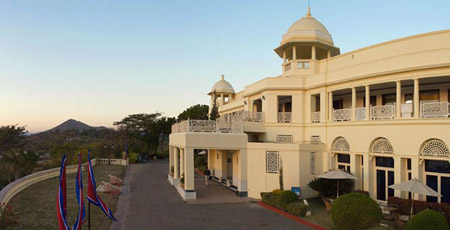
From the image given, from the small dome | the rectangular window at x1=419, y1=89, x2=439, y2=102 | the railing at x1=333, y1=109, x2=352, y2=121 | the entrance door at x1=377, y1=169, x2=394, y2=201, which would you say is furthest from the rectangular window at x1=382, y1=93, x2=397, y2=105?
the small dome

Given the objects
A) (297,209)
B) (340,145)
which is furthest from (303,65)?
(297,209)

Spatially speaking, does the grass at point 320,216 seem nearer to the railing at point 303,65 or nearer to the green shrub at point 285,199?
the green shrub at point 285,199

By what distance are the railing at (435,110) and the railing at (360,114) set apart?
2.75 meters

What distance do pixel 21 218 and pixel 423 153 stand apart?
16.3 m

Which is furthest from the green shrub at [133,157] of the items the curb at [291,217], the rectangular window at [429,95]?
the rectangular window at [429,95]

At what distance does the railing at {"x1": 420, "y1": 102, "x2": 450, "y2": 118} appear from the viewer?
42.3 ft

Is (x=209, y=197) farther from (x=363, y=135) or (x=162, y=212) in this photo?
(x=363, y=135)

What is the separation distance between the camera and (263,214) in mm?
14078

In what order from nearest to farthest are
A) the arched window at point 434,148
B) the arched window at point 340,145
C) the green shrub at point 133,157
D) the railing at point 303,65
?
the arched window at point 434,148, the arched window at point 340,145, the railing at point 303,65, the green shrub at point 133,157

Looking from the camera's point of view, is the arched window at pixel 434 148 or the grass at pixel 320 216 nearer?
the grass at pixel 320 216

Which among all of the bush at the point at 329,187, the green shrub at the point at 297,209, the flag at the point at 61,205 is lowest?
the green shrub at the point at 297,209

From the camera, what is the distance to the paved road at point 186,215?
12.3 m

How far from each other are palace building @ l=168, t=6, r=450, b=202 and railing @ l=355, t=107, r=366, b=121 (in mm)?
56

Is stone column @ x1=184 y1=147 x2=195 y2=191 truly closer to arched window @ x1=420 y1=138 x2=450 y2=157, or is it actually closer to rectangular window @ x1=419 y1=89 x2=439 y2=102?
arched window @ x1=420 y1=138 x2=450 y2=157
